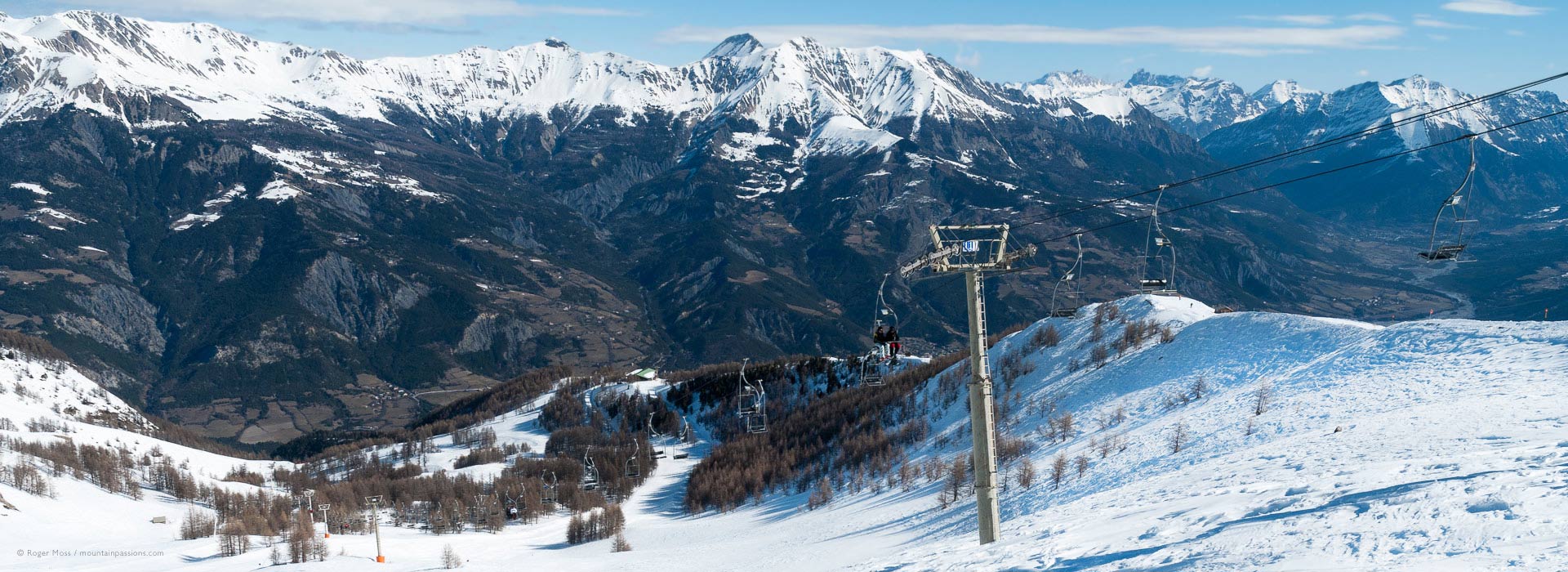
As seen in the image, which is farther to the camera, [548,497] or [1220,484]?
[548,497]

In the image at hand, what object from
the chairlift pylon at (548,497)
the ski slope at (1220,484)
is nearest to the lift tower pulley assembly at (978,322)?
the ski slope at (1220,484)

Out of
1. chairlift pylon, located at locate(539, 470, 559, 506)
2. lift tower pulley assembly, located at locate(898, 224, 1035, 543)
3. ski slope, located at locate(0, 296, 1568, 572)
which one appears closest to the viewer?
ski slope, located at locate(0, 296, 1568, 572)

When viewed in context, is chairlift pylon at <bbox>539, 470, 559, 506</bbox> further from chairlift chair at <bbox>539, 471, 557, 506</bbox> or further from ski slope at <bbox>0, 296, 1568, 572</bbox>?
ski slope at <bbox>0, 296, 1568, 572</bbox>

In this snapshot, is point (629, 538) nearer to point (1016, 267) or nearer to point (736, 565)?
point (736, 565)

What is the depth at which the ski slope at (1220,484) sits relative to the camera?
37750mm

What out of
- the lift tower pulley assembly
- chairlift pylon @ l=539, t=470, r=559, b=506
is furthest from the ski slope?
chairlift pylon @ l=539, t=470, r=559, b=506

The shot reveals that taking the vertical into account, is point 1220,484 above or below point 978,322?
below

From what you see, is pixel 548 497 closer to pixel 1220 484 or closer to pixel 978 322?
pixel 1220 484

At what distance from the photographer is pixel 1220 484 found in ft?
177

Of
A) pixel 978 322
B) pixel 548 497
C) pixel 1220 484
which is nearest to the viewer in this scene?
pixel 978 322

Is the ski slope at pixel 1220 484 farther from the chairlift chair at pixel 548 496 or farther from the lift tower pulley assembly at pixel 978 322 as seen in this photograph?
the chairlift chair at pixel 548 496

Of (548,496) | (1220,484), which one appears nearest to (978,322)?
(1220,484)

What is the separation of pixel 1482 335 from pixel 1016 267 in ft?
181

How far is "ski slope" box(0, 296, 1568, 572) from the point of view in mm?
37750
